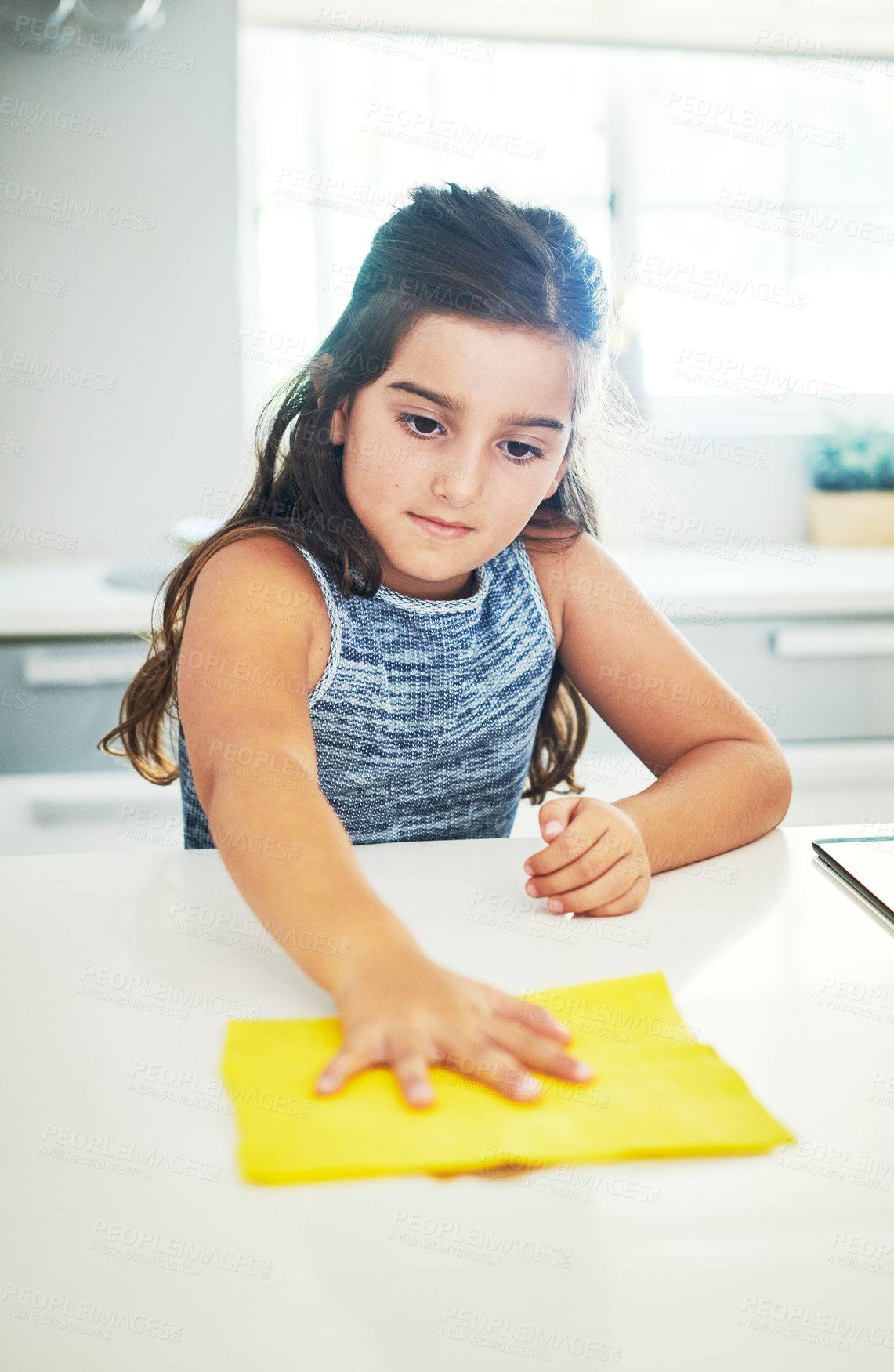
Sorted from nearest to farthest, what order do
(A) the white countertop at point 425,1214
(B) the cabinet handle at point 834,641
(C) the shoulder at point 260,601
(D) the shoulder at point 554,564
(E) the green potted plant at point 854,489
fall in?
(A) the white countertop at point 425,1214, (C) the shoulder at point 260,601, (D) the shoulder at point 554,564, (B) the cabinet handle at point 834,641, (E) the green potted plant at point 854,489

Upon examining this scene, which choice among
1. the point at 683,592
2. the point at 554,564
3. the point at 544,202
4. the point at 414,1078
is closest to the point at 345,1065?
the point at 414,1078

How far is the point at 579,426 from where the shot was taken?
1002 mm

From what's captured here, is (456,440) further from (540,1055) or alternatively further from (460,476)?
(540,1055)

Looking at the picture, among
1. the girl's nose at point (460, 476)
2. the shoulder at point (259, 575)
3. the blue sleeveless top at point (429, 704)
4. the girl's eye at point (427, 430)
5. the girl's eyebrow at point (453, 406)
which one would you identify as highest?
the girl's eyebrow at point (453, 406)

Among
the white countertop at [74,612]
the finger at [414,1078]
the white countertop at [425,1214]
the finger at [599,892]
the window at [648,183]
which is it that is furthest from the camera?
the window at [648,183]

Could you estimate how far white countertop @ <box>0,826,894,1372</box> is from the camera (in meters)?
0.35

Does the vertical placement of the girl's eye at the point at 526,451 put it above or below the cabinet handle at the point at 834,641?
above

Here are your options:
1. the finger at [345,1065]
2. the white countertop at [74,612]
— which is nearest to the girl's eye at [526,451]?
the finger at [345,1065]

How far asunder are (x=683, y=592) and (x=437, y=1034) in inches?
55.7

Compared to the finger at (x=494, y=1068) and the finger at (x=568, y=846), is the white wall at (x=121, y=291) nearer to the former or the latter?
the finger at (x=568, y=846)

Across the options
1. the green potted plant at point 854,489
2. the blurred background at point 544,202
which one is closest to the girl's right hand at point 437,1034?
the blurred background at point 544,202

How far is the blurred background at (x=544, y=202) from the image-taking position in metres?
2.11

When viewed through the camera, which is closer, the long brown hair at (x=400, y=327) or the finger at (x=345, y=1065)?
the finger at (x=345, y=1065)

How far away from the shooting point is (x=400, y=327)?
909 millimetres
